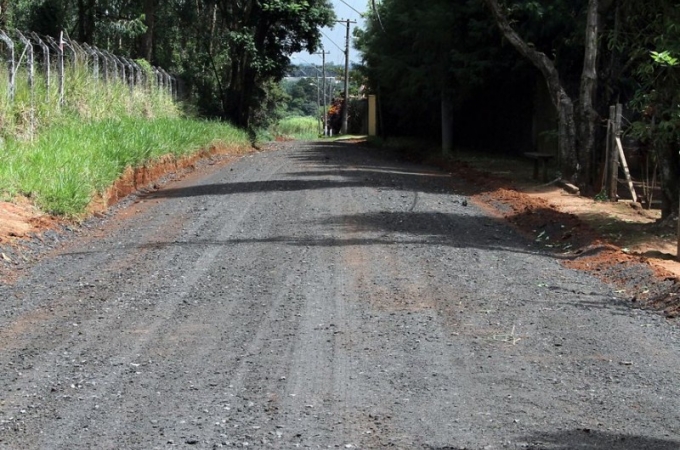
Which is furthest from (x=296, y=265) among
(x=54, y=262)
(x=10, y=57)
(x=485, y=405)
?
(x=10, y=57)

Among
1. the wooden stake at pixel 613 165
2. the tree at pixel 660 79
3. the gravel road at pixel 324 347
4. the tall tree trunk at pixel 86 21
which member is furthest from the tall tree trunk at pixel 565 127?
the tall tree trunk at pixel 86 21

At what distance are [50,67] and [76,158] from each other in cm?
603

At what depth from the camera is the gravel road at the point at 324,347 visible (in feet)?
18.2

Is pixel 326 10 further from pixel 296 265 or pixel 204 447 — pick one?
pixel 204 447

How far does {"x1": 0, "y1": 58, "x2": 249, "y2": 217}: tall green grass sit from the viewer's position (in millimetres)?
13922

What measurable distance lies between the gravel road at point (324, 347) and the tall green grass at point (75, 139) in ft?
5.03

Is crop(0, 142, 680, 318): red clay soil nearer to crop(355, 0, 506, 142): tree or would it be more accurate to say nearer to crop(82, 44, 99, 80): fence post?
crop(82, 44, 99, 80): fence post

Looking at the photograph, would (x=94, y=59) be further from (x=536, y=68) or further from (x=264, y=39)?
(x=264, y=39)

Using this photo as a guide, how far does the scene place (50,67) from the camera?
827 inches

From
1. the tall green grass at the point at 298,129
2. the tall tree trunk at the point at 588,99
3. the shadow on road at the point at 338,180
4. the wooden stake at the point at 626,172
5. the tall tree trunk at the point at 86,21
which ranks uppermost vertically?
the tall tree trunk at the point at 86,21

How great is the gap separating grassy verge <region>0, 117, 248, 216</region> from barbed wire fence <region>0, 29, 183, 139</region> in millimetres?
784

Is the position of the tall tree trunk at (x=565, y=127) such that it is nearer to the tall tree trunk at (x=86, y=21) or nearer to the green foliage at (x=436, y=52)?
the green foliage at (x=436, y=52)

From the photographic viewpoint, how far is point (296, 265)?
10.5m

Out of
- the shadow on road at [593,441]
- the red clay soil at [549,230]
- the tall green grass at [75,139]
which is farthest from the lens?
the tall green grass at [75,139]
